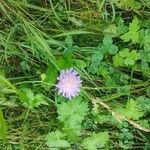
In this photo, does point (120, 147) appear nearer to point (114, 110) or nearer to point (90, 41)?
point (114, 110)

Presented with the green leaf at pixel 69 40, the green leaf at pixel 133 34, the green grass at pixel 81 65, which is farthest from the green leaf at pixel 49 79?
the green leaf at pixel 133 34

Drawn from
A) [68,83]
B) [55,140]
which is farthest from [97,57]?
[55,140]

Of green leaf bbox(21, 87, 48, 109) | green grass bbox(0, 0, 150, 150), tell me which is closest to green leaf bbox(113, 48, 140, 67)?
green grass bbox(0, 0, 150, 150)

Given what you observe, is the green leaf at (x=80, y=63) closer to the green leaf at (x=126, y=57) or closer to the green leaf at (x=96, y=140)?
the green leaf at (x=126, y=57)

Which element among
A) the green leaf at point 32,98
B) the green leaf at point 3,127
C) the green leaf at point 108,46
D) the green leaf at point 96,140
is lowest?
the green leaf at point 96,140

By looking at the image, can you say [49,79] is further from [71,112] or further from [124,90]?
[124,90]

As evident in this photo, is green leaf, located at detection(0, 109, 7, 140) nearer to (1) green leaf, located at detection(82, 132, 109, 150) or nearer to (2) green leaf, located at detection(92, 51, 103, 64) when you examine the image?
(1) green leaf, located at detection(82, 132, 109, 150)
